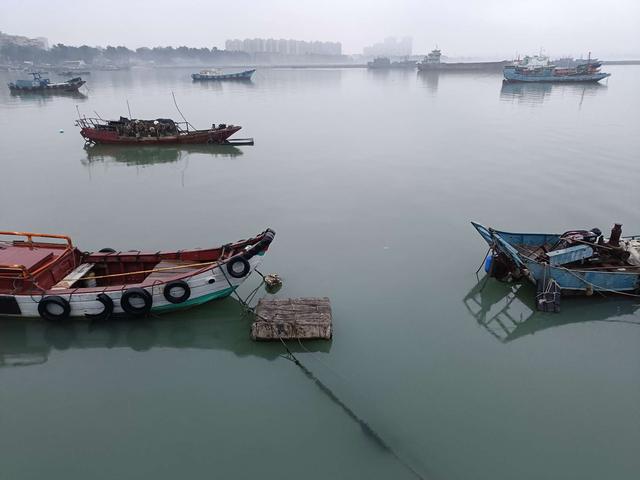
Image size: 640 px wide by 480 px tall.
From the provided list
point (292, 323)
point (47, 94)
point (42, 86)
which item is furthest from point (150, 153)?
point (42, 86)

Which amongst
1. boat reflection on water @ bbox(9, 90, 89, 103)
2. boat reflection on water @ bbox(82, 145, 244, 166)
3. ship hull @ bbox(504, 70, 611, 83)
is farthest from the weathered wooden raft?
ship hull @ bbox(504, 70, 611, 83)

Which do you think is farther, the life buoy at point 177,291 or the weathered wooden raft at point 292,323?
the life buoy at point 177,291

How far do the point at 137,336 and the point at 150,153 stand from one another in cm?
2013

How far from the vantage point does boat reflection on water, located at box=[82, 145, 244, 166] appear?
24.6 meters

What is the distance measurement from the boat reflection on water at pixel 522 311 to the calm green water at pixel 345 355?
0.16ft

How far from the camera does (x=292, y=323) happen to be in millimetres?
8562

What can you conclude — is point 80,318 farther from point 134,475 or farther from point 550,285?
point 550,285

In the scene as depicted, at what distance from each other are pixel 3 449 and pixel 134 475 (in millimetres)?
2197

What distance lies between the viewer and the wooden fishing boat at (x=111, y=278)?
8.73 m

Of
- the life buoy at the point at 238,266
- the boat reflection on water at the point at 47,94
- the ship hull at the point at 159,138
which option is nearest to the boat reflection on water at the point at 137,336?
the life buoy at the point at 238,266

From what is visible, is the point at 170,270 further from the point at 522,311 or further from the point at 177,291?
the point at 522,311

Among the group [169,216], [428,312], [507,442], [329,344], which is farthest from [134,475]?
[169,216]

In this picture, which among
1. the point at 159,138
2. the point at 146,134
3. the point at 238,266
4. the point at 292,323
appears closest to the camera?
the point at 292,323

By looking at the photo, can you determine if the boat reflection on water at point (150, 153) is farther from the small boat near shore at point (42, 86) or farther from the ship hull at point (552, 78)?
the ship hull at point (552, 78)
